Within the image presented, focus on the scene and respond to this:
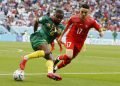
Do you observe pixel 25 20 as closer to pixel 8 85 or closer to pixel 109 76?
pixel 109 76

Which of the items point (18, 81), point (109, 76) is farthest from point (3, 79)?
point (109, 76)

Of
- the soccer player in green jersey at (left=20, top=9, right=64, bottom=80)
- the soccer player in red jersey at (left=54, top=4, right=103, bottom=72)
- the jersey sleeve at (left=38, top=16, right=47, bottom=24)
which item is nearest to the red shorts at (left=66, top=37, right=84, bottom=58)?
the soccer player in red jersey at (left=54, top=4, right=103, bottom=72)

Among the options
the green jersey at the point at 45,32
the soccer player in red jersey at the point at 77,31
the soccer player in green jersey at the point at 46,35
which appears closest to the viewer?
the soccer player in green jersey at the point at 46,35

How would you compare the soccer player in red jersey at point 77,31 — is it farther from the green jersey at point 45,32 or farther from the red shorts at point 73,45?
the green jersey at point 45,32

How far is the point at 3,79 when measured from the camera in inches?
498

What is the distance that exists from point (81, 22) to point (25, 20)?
37674 mm

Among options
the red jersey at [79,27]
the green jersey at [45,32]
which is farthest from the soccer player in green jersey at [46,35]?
the red jersey at [79,27]

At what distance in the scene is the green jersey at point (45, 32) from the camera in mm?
13336

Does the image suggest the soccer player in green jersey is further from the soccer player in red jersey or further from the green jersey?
the soccer player in red jersey

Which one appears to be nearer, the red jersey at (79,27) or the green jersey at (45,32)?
the green jersey at (45,32)

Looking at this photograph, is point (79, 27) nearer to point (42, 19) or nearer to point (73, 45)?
point (73, 45)

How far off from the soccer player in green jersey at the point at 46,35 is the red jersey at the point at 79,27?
1.31ft

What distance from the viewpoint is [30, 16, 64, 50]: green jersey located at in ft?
43.8

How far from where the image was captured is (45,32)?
13.7 meters
